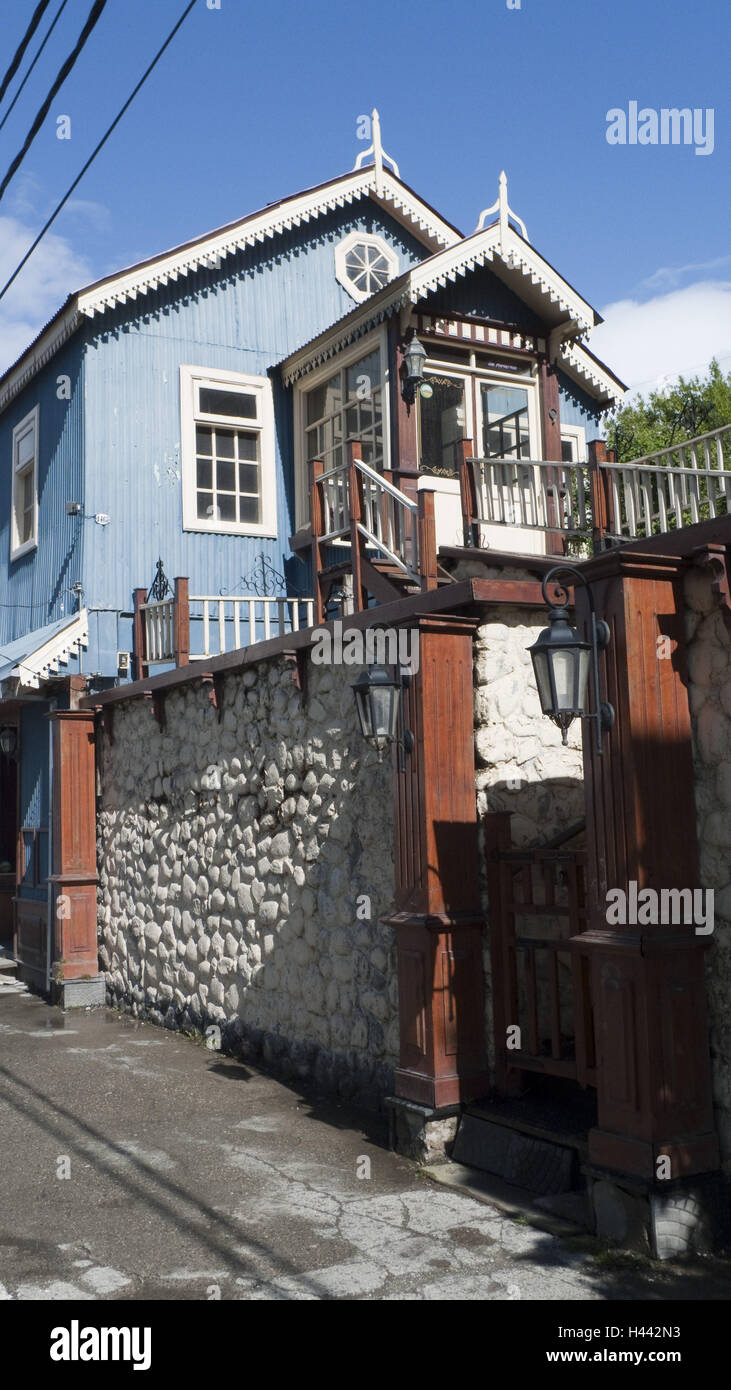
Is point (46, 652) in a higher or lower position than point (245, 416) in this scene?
lower

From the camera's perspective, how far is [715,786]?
492 centimetres

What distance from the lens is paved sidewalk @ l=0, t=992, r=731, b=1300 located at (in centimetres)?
441

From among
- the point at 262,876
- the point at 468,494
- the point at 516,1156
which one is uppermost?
the point at 468,494

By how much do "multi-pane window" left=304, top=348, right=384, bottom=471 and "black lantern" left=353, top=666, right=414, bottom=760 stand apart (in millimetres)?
5643

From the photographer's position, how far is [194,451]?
1290 centimetres

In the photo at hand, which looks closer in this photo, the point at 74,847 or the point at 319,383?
the point at 74,847

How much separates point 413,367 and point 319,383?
2216mm

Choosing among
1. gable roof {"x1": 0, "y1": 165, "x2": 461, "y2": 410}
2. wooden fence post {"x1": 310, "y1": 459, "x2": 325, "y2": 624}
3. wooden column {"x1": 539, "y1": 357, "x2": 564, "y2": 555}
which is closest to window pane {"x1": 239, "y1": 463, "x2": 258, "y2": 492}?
gable roof {"x1": 0, "y1": 165, "x2": 461, "y2": 410}

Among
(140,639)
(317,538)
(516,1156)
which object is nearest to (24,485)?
(140,639)

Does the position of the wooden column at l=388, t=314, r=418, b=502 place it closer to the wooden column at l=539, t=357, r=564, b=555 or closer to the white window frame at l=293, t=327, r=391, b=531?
the white window frame at l=293, t=327, r=391, b=531

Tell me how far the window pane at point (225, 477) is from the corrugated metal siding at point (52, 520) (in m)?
1.50

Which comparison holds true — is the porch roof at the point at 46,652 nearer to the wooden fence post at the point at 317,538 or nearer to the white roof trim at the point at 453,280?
the wooden fence post at the point at 317,538

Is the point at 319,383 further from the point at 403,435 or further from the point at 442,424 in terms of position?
the point at 403,435
